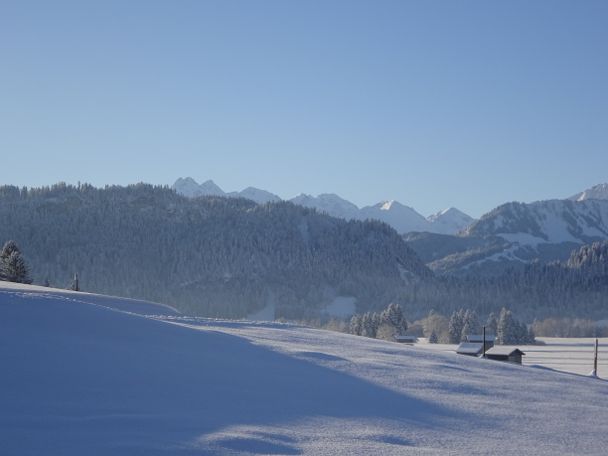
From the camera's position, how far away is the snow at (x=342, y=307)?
15000 cm

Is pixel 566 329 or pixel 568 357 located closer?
pixel 568 357

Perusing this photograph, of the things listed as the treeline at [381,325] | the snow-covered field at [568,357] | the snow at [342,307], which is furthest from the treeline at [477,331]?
the snow at [342,307]

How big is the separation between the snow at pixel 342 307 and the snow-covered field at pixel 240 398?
12830 cm

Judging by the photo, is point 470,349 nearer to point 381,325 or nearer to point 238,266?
point 381,325

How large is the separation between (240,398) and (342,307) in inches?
5804

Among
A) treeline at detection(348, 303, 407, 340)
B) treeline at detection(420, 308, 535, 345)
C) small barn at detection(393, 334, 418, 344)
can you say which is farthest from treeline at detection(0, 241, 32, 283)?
treeline at detection(420, 308, 535, 345)

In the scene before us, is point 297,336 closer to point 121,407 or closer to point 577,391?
point 577,391

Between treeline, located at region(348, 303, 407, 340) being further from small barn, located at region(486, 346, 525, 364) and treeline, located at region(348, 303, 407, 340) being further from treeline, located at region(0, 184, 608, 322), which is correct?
treeline, located at region(0, 184, 608, 322)

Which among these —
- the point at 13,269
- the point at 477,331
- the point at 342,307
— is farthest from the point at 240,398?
the point at 342,307

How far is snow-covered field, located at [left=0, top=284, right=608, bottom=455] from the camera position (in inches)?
401

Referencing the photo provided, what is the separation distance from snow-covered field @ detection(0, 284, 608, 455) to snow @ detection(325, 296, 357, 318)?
128297 millimetres

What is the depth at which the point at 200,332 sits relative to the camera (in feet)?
63.9

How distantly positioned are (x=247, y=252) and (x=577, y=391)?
517ft

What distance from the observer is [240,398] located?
1305 centimetres
